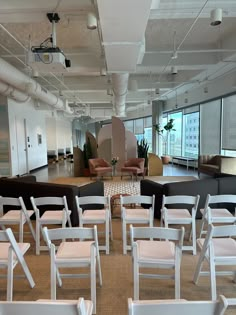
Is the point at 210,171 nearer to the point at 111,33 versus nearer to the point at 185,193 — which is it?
the point at 185,193

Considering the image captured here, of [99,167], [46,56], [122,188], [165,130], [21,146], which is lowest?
[122,188]

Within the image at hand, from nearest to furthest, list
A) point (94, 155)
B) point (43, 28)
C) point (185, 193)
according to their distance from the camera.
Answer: point (185, 193) → point (43, 28) → point (94, 155)

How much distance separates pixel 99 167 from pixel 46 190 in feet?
15.6

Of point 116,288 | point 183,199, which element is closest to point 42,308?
point 116,288

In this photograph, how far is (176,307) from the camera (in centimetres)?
107

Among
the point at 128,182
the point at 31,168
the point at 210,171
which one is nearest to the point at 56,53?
the point at 128,182

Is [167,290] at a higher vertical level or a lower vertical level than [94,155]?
lower

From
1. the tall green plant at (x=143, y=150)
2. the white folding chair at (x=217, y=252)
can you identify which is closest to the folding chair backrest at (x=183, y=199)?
the white folding chair at (x=217, y=252)

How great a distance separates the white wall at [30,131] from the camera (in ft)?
28.9

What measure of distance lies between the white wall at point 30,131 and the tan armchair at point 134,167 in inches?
165

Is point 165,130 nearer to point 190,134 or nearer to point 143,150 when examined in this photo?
point 190,134

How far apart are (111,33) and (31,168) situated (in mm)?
8457

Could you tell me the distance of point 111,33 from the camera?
135 inches

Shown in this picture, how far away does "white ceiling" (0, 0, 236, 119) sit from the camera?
10.7 feet
